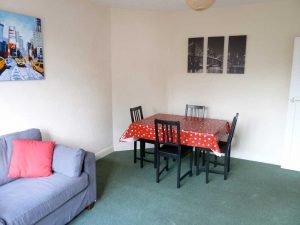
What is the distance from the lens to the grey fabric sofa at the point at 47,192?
1.96m

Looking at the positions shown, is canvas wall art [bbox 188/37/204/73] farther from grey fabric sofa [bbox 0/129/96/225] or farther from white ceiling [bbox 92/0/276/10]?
grey fabric sofa [bbox 0/129/96/225]

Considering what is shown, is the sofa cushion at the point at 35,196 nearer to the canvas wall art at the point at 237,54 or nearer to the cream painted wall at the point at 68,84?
the cream painted wall at the point at 68,84

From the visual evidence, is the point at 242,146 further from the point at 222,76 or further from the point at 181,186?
the point at 181,186

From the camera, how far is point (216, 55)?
4125 mm

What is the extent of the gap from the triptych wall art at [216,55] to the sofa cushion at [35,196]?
9.09ft

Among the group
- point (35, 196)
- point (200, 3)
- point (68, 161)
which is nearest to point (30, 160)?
point (68, 161)

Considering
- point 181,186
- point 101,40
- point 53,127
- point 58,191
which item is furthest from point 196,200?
point 101,40

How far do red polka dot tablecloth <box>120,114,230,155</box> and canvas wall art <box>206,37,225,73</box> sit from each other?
39.8 inches

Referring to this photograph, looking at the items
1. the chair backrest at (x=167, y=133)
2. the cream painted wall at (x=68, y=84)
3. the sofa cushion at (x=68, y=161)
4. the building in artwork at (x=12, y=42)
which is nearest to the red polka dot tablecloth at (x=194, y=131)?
the chair backrest at (x=167, y=133)

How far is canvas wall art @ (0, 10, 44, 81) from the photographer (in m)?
2.53

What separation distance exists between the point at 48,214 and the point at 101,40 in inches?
110

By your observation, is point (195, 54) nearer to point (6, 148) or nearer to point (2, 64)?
point (2, 64)

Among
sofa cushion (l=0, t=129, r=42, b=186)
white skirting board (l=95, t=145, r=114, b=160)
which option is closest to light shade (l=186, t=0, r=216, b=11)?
sofa cushion (l=0, t=129, r=42, b=186)

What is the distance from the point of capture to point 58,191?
2242 millimetres
